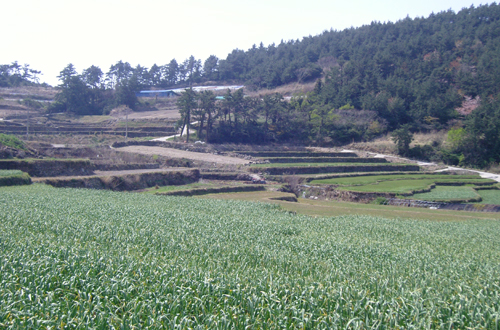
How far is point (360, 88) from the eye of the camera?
285 feet

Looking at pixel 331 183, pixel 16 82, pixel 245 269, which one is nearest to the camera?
pixel 245 269

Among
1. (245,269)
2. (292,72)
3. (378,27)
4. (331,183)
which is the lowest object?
(331,183)

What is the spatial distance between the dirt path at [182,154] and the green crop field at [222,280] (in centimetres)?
3313

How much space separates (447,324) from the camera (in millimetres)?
4898

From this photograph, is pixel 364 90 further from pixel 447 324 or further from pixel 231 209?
pixel 447 324

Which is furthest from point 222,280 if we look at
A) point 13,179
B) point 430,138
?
point 430,138

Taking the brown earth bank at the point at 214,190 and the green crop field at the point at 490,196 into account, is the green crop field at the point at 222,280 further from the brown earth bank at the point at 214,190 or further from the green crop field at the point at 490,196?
the green crop field at the point at 490,196

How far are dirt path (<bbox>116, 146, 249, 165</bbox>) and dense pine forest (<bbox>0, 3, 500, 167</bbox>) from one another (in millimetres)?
10031

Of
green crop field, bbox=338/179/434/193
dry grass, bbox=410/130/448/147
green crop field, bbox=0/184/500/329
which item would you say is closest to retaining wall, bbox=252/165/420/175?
green crop field, bbox=338/179/434/193

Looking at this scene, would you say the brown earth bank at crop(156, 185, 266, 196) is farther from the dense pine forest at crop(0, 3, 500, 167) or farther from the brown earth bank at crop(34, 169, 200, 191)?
the dense pine forest at crop(0, 3, 500, 167)

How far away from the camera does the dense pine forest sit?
6194 cm

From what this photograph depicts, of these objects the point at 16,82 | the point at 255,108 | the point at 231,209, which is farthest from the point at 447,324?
the point at 16,82

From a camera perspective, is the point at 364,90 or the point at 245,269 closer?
the point at 245,269

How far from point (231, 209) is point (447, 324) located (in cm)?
1440
